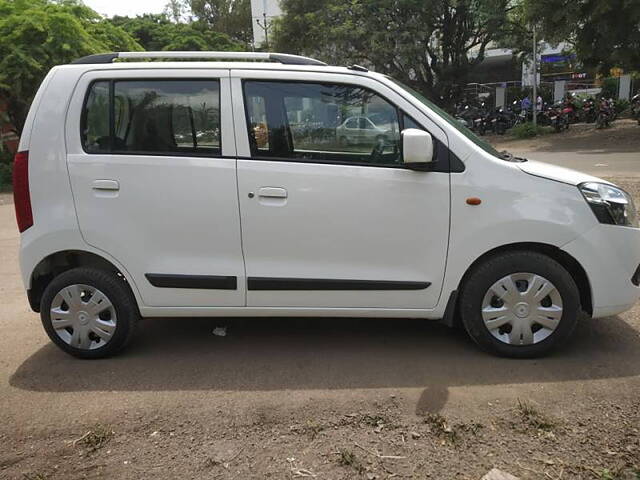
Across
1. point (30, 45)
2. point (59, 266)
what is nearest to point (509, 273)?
point (59, 266)

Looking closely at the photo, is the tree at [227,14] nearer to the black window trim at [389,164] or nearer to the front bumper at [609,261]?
the black window trim at [389,164]

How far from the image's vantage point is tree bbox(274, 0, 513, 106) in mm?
25344

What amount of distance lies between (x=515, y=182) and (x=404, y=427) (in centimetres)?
167

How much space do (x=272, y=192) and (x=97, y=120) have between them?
1.29 m

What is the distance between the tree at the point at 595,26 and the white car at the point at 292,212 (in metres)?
14.3

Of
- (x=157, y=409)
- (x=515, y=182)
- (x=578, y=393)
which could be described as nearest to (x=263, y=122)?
(x=515, y=182)

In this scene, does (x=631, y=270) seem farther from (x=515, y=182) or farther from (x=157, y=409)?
(x=157, y=409)

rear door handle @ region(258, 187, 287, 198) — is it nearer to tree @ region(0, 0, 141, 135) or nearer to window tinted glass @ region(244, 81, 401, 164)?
window tinted glass @ region(244, 81, 401, 164)

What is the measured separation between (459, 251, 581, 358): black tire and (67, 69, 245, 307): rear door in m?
1.51

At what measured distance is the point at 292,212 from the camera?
364 centimetres

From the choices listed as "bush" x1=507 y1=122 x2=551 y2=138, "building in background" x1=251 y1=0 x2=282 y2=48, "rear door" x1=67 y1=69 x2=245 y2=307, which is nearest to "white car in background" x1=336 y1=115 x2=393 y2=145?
"rear door" x1=67 y1=69 x2=245 y2=307

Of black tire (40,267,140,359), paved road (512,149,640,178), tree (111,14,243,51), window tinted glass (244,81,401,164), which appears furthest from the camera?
tree (111,14,243,51)

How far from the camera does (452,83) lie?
93.6ft

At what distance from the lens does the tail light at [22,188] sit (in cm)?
377
